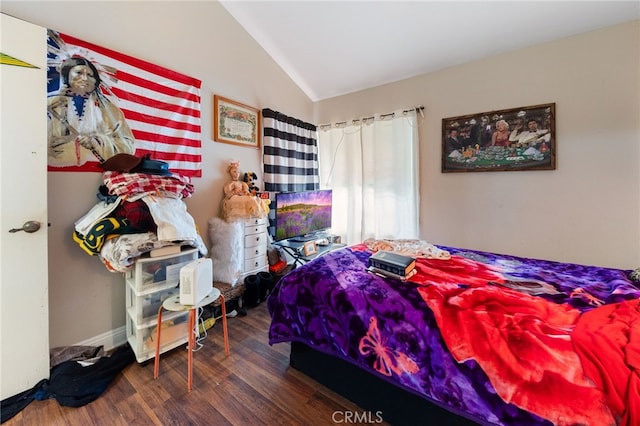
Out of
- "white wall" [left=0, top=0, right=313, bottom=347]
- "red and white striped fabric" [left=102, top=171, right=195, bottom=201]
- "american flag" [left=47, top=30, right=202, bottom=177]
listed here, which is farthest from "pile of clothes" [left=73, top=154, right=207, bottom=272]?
"american flag" [left=47, top=30, right=202, bottom=177]

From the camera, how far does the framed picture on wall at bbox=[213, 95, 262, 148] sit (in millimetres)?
2353

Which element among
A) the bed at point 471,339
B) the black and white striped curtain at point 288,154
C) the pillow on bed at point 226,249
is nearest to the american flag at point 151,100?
the pillow on bed at point 226,249

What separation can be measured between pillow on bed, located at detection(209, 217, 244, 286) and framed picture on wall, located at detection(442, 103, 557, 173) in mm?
2272

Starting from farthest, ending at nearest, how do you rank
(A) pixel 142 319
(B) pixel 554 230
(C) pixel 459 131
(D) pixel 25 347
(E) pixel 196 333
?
(C) pixel 459 131, (B) pixel 554 230, (E) pixel 196 333, (A) pixel 142 319, (D) pixel 25 347

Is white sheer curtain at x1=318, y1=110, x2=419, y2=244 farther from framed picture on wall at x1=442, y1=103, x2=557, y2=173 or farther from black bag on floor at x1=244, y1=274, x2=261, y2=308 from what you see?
black bag on floor at x1=244, y1=274, x2=261, y2=308

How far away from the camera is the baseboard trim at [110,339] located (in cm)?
165

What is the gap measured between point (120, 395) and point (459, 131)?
336 cm

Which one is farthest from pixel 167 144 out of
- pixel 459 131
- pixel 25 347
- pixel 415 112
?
pixel 459 131

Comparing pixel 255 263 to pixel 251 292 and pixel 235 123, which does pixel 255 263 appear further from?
pixel 235 123

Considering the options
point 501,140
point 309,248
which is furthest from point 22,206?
point 501,140

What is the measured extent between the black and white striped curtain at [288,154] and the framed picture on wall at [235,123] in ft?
0.39

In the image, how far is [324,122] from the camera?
3498 mm

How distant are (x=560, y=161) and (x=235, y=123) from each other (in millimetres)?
3035

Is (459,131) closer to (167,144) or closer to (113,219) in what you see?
(167,144)
